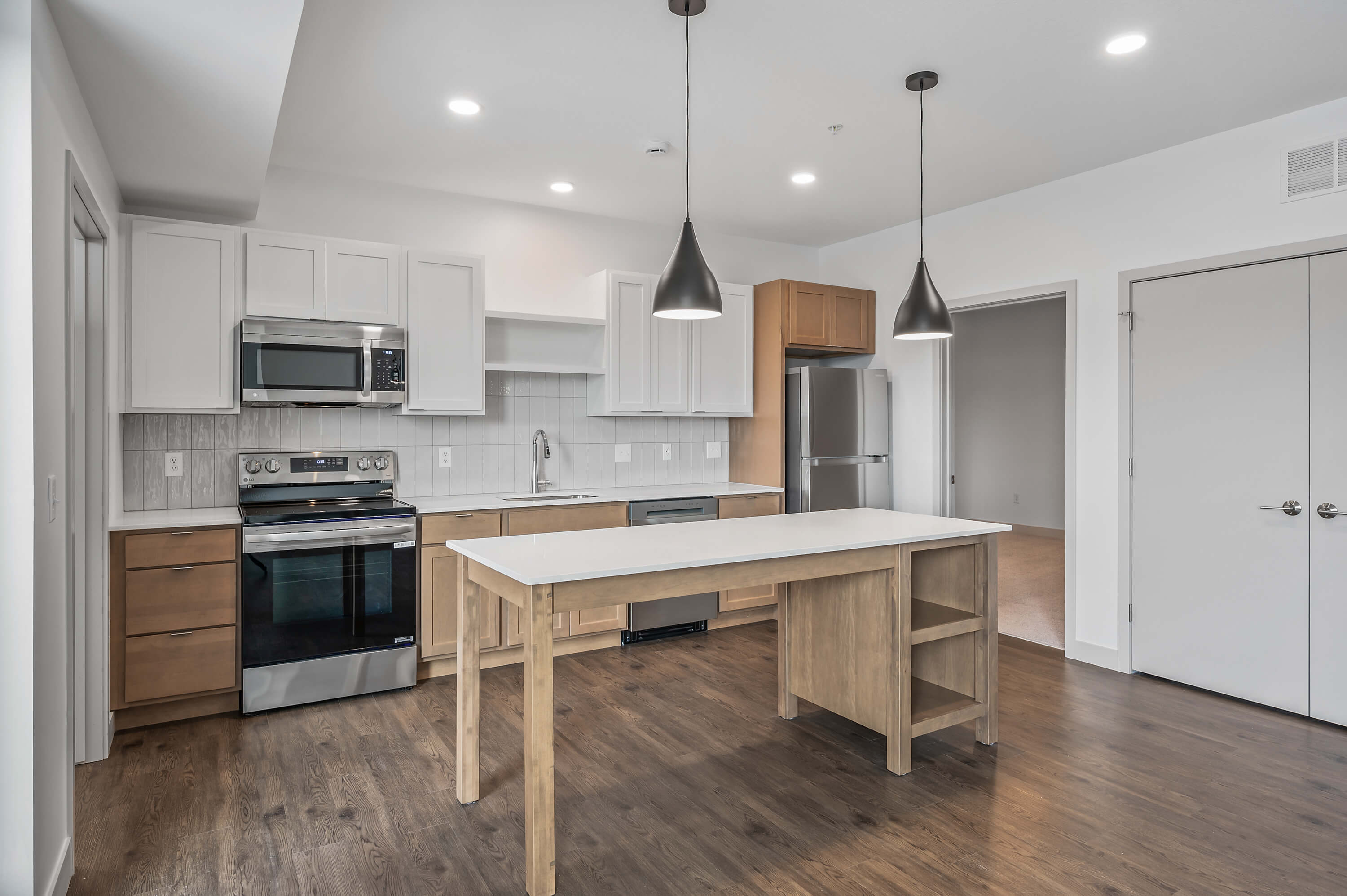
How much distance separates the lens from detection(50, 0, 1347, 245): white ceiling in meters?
2.38

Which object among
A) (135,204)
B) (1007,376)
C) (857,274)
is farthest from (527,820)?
(1007,376)

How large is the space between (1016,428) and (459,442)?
650cm

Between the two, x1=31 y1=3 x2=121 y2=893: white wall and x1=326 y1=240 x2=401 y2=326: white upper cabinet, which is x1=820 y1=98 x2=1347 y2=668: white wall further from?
x1=31 y1=3 x2=121 y2=893: white wall

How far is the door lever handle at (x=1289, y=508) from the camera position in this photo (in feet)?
10.8

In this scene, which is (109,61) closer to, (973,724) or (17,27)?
(17,27)

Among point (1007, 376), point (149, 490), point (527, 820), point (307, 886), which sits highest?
point (1007, 376)

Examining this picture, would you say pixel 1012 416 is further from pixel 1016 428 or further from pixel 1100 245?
pixel 1100 245

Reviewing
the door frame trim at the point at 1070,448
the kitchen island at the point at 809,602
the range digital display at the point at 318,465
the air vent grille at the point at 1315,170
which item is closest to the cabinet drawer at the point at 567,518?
the range digital display at the point at 318,465

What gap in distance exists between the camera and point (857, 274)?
5480 mm

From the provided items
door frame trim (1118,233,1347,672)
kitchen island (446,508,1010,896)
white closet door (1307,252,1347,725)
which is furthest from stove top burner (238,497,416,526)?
white closet door (1307,252,1347,725)

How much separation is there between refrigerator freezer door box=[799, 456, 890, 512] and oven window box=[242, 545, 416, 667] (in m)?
2.48

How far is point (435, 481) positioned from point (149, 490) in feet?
4.42

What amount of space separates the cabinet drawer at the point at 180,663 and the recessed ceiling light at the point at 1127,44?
165 inches

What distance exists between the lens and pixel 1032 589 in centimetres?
573
